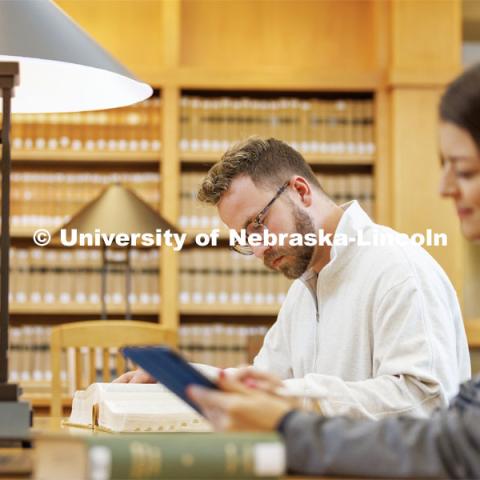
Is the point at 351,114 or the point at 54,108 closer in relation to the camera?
the point at 54,108

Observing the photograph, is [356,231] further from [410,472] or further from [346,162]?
[346,162]

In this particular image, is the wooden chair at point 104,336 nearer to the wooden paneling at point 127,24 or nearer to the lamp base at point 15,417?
the lamp base at point 15,417

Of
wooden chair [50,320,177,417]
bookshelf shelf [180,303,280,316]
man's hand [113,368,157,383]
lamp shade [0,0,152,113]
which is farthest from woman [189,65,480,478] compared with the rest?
bookshelf shelf [180,303,280,316]

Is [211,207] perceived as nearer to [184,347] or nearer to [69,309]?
[184,347]

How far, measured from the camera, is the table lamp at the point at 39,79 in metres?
1.54

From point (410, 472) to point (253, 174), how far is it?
1.23m

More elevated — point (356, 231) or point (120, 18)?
point (120, 18)

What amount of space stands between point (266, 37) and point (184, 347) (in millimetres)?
1738

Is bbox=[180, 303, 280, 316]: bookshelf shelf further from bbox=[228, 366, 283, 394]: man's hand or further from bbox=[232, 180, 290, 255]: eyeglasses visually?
bbox=[228, 366, 283, 394]: man's hand

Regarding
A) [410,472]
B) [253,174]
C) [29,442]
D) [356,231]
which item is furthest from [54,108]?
[410,472]

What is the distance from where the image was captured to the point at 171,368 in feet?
3.78

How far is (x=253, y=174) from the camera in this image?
2232mm

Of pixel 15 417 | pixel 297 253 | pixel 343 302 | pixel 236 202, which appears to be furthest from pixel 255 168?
pixel 15 417

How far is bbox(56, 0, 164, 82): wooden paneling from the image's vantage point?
5309 mm
